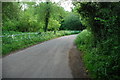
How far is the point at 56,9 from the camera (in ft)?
76.4

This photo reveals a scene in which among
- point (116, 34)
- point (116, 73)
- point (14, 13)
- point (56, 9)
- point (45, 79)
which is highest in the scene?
point (56, 9)

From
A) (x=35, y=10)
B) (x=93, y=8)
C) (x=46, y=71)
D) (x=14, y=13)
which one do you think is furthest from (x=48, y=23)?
(x=46, y=71)

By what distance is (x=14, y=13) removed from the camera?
1270 cm

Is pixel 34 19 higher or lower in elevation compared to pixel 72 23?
lower

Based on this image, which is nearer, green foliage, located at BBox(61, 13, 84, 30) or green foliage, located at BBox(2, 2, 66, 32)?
green foliage, located at BBox(2, 2, 66, 32)

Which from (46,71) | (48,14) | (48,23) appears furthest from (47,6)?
(46,71)

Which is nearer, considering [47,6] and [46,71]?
[46,71]

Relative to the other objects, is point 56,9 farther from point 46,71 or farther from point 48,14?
point 46,71

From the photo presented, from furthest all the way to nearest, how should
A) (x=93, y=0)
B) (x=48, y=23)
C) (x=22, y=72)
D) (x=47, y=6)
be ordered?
(x=48, y=23)
(x=47, y=6)
(x=93, y=0)
(x=22, y=72)

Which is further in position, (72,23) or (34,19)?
(72,23)

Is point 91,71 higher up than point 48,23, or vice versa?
point 48,23

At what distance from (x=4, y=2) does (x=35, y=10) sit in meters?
12.4

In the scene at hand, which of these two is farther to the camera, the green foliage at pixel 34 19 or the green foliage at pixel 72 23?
the green foliage at pixel 72 23

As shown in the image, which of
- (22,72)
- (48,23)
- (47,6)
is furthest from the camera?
(48,23)
